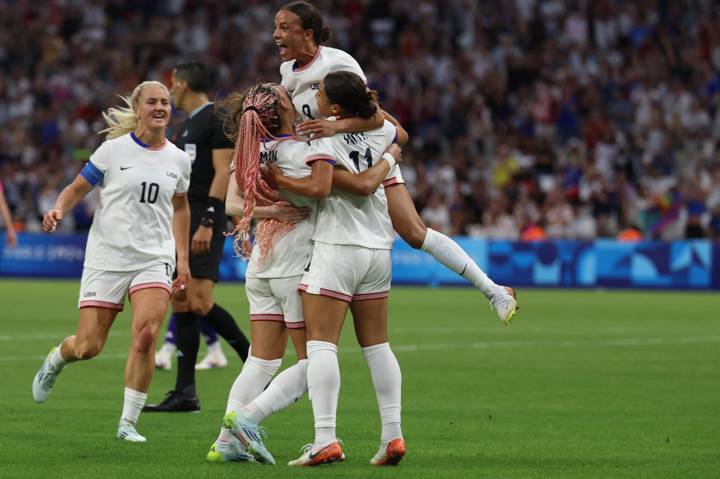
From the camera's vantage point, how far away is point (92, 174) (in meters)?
9.24

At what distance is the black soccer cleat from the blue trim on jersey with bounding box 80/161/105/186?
207 centimetres

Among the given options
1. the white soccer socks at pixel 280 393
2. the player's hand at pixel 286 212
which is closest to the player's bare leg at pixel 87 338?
the white soccer socks at pixel 280 393

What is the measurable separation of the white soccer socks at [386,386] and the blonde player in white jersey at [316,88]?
2.34ft

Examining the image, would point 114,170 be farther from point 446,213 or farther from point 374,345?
point 446,213

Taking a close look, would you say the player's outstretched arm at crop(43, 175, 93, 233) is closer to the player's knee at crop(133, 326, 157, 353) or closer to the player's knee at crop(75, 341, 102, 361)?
the player's knee at crop(75, 341, 102, 361)

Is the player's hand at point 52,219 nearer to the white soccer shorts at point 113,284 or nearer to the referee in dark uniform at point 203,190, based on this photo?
the white soccer shorts at point 113,284

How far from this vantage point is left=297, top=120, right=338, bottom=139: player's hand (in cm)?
770

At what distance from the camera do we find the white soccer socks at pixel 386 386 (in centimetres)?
791

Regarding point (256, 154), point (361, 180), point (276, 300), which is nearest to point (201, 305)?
point (276, 300)

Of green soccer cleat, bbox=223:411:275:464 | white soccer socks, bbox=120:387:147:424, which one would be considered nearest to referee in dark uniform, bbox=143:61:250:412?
white soccer socks, bbox=120:387:147:424

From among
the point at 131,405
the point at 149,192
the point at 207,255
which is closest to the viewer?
the point at 131,405

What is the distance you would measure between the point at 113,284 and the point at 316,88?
2038mm

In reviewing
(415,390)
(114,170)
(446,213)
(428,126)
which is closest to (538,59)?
(428,126)

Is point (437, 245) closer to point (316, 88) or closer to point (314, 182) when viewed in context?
point (314, 182)
